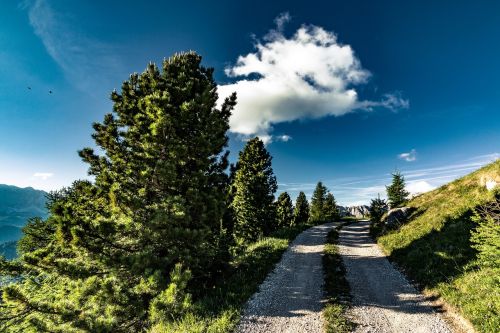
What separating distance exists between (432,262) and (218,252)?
39.9ft

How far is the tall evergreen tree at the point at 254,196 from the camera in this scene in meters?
33.8

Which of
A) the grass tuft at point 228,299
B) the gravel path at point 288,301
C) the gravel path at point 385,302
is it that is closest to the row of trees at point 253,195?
the grass tuft at point 228,299

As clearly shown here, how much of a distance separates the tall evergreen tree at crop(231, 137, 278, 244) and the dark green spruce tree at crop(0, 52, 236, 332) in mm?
19425

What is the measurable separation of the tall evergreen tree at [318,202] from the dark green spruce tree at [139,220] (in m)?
64.8

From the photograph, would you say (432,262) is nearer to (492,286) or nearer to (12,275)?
(492,286)

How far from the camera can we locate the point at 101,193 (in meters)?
12.0

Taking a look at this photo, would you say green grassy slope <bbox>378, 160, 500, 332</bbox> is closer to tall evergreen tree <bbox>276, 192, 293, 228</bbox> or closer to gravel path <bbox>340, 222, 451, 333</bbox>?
gravel path <bbox>340, 222, 451, 333</bbox>

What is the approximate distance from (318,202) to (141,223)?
71234mm

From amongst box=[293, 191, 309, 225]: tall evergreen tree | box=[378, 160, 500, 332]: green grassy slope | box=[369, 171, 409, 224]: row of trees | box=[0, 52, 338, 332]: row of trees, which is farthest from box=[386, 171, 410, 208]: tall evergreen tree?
box=[0, 52, 338, 332]: row of trees

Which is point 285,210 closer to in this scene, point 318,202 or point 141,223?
point 318,202

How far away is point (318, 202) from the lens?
7731 centimetres

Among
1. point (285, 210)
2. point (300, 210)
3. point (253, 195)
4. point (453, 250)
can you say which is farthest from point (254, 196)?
point (300, 210)

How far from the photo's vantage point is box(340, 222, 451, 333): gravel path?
9836 mm

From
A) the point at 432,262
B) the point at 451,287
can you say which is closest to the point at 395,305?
the point at 451,287
